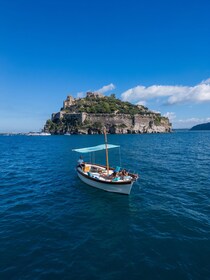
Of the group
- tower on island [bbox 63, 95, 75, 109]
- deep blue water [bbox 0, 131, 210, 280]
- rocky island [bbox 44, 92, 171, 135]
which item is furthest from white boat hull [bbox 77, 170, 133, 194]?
tower on island [bbox 63, 95, 75, 109]

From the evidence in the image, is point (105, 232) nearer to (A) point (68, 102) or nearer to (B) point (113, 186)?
(B) point (113, 186)

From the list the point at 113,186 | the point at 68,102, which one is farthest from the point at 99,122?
the point at 113,186

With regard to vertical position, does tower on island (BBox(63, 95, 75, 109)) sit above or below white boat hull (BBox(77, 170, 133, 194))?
above

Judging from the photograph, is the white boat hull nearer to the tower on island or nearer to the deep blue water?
the deep blue water

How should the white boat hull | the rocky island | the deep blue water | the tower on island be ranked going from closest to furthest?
the deep blue water → the white boat hull → the rocky island → the tower on island

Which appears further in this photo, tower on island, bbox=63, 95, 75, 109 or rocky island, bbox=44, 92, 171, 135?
tower on island, bbox=63, 95, 75, 109

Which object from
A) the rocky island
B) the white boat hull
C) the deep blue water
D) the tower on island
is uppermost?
the tower on island

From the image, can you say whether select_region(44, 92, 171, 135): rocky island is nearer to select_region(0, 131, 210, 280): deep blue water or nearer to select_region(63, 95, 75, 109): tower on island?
select_region(63, 95, 75, 109): tower on island

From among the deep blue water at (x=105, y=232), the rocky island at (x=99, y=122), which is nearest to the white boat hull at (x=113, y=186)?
the deep blue water at (x=105, y=232)

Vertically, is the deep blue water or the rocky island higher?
the rocky island

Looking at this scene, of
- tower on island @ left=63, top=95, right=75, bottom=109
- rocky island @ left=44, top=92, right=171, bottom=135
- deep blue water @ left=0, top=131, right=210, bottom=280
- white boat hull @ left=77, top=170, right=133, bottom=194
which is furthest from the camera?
tower on island @ left=63, top=95, right=75, bottom=109

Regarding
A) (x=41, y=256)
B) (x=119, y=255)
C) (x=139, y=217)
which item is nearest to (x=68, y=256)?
(x=41, y=256)

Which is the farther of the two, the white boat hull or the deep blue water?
the white boat hull

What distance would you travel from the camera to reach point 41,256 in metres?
9.62
